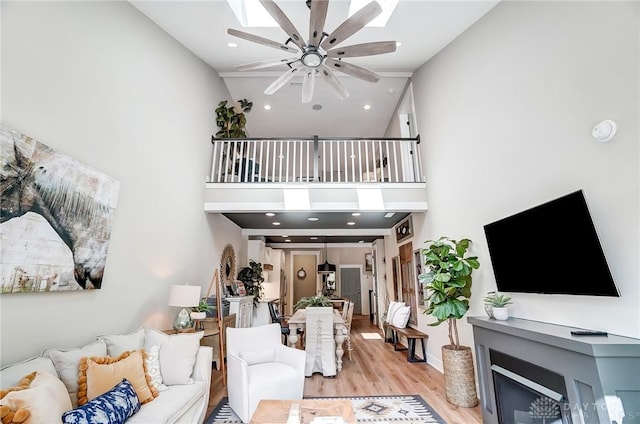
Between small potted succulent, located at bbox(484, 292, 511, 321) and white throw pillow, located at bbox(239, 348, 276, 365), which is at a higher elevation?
small potted succulent, located at bbox(484, 292, 511, 321)

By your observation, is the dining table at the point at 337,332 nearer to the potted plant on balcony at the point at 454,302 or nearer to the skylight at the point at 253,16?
the potted plant on balcony at the point at 454,302

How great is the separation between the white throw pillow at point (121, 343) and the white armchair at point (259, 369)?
0.90m

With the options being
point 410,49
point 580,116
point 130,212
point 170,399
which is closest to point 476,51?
point 410,49

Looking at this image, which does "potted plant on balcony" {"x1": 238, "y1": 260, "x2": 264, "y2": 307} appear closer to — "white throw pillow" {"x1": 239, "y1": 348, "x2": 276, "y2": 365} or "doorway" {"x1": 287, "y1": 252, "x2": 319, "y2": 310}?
"white throw pillow" {"x1": 239, "y1": 348, "x2": 276, "y2": 365}

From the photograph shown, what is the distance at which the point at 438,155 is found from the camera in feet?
15.3

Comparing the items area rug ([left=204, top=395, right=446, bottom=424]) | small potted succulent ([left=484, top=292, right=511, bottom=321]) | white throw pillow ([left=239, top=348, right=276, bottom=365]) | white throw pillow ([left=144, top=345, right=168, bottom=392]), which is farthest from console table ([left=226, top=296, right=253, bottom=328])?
small potted succulent ([left=484, top=292, right=511, bottom=321])

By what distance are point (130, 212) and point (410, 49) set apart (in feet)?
15.4

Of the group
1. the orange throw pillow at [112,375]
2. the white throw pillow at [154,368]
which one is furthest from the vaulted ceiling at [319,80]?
the orange throw pillow at [112,375]

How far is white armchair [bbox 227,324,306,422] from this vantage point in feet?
9.55

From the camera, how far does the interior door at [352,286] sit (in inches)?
493

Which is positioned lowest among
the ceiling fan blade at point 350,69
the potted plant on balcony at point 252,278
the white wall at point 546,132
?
the potted plant on balcony at point 252,278

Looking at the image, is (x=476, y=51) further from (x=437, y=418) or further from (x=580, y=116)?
(x=437, y=418)

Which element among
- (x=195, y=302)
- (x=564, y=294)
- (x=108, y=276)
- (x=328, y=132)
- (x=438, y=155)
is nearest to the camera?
(x=564, y=294)

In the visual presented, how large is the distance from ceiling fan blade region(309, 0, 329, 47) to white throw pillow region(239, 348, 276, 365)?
3.42 meters
